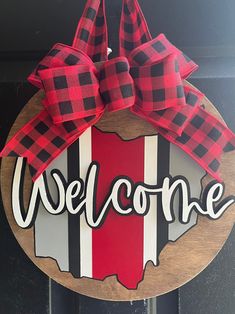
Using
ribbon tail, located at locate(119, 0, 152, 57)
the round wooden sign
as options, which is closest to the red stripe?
the round wooden sign

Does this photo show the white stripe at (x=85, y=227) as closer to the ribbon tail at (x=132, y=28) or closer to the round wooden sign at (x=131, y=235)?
the round wooden sign at (x=131, y=235)

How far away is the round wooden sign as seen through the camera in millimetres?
584

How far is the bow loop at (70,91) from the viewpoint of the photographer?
53 centimetres

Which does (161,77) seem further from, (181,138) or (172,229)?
(172,229)

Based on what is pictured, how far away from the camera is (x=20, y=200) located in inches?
23.5

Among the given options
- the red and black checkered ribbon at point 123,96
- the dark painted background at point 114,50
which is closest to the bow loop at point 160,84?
the red and black checkered ribbon at point 123,96

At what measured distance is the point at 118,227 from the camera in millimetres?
600

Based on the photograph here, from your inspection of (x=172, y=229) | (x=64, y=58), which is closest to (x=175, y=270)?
(x=172, y=229)

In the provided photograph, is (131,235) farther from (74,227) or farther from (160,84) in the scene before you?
(160,84)

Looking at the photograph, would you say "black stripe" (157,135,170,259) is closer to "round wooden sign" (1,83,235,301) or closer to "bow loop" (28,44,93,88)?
"round wooden sign" (1,83,235,301)

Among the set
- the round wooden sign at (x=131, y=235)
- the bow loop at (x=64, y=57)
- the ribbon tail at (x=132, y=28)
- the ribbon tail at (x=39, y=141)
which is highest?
the ribbon tail at (x=132, y=28)

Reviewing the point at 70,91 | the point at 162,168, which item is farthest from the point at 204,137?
the point at 70,91

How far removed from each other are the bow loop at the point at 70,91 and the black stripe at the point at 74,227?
0.07 metres

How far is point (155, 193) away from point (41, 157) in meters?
0.15
